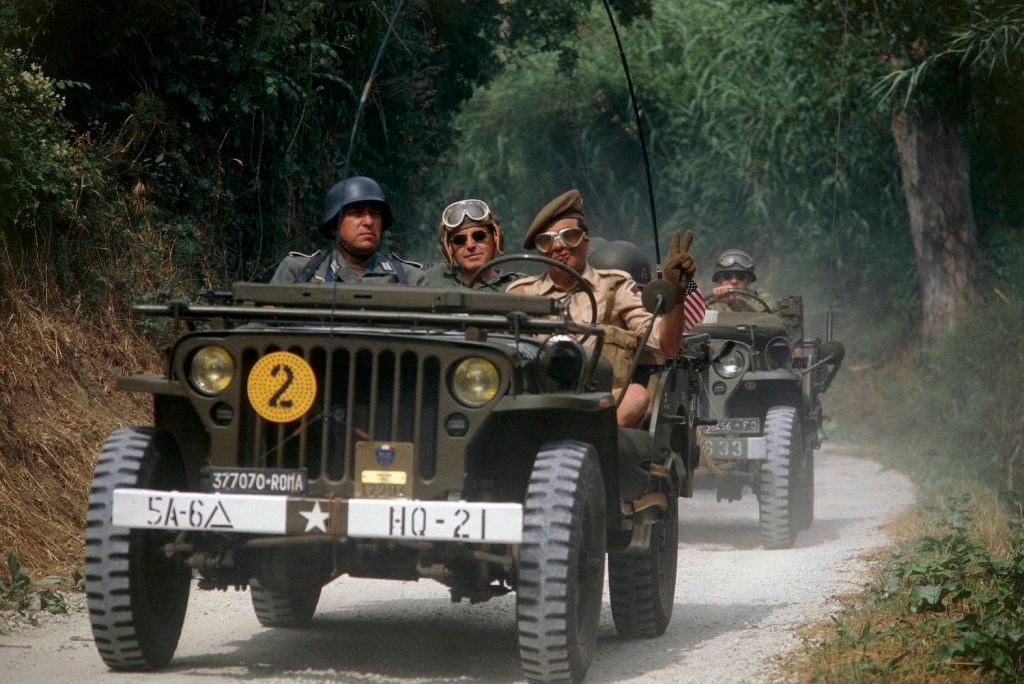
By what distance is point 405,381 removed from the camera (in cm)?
610

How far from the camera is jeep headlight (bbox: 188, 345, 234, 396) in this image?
6.05 meters

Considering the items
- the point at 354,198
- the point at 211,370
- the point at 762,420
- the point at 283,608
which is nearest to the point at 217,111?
the point at 762,420

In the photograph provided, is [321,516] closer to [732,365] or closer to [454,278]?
[454,278]

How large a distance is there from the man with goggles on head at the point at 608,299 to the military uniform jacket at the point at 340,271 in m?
0.59

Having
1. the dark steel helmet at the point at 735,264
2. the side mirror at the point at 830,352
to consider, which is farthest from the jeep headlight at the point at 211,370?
the dark steel helmet at the point at 735,264

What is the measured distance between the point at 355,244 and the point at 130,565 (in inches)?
103

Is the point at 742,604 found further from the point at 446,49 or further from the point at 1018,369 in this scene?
the point at 446,49

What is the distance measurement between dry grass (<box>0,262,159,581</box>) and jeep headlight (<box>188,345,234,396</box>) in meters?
2.90

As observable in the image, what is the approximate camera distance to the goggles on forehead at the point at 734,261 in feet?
47.8

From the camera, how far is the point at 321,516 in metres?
5.78

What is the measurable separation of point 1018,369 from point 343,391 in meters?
12.5

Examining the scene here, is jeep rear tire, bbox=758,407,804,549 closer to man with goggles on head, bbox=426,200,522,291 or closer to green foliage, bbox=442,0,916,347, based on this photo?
man with goggles on head, bbox=426,200,522,291

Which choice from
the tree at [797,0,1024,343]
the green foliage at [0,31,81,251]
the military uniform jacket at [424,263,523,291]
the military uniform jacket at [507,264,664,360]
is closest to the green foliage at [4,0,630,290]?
the green foliage at [0,31,81,251]

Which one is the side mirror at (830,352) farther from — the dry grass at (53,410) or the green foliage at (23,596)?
the green foliage at (23,596)
